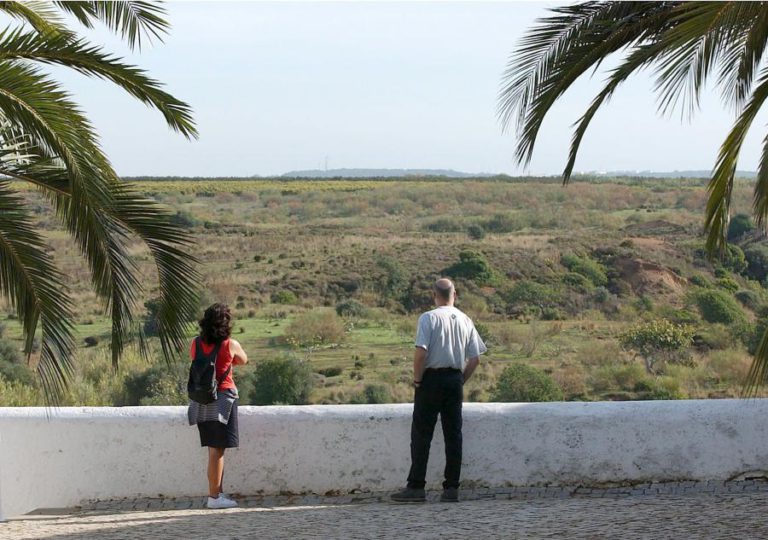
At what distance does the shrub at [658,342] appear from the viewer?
30312mm

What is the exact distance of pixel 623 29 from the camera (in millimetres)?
6871

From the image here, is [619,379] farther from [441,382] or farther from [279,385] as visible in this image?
[441,382]

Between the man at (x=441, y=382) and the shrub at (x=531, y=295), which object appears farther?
the shrub at (x=531, y=295)

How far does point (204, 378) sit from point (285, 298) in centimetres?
2970

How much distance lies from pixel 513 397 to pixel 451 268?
12179 mm

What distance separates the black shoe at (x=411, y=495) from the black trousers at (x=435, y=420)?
31 millimetres

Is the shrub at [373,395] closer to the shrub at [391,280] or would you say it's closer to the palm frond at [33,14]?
the shrub at [391,280]

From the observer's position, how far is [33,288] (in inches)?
258

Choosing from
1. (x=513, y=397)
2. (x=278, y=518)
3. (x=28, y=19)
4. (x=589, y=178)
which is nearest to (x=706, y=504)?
(x=278, y=518)

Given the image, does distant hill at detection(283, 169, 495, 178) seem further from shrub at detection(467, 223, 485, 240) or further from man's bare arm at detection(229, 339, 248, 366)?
man's bare arm at detection(229, 339, 248, 366)

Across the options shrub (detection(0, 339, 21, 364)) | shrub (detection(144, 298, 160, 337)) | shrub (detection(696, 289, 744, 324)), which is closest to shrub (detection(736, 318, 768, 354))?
shrub (detection(696, 289, 744, 324))

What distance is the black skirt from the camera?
707 cm

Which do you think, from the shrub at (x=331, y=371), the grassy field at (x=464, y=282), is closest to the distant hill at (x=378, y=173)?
the grassy field at (x=464, y=282)

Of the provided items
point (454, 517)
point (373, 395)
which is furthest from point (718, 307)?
point (454, 517)
